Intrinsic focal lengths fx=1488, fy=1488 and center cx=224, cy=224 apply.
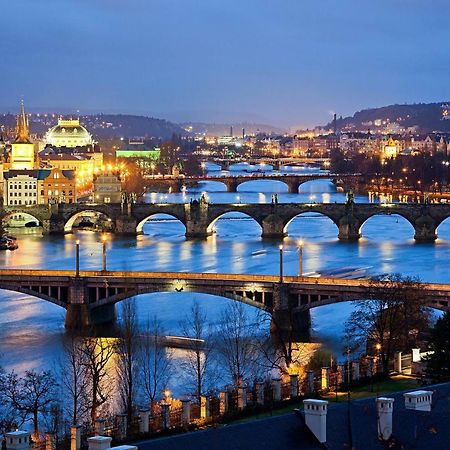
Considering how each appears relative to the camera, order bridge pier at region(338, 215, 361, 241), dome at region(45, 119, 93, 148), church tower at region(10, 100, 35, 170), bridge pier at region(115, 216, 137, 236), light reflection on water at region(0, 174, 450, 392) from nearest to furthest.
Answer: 1. light reflection on water at region(0, 174, 450, 392)
2. bridge pier at region(338, 215, 361, 241)
3. bridge pier at region(115, 216, 137, 236)
4. church tower at region(10, 100, 35, 170)
5. dome at region(45, 119, 93, 148)

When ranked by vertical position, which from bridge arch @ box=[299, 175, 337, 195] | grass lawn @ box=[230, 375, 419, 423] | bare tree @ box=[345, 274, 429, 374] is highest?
bare tree @ box=[345, 274, 429, 374]

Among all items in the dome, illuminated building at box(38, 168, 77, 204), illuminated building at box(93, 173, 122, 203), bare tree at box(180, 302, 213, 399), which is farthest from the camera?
the dome

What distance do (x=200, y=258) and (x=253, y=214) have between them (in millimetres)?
12739

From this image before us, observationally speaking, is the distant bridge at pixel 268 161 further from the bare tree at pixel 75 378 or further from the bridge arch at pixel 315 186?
the bare tree at pixel 75 378

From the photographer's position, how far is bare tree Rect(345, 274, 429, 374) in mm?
22859

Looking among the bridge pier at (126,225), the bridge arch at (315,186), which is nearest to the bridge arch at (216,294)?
the bridge pier at (126,225)

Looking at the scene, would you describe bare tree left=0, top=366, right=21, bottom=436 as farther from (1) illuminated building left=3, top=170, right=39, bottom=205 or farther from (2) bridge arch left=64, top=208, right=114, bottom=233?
(1) illuminated building left=3, top=170, right=39, bottom=205

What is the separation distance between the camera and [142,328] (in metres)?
28.7

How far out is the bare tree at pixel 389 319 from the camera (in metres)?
22.9

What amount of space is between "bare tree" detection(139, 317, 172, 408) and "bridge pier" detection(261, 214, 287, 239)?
26.8 meters

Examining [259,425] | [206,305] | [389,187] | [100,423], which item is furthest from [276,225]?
[259,425]

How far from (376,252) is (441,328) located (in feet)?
85.4

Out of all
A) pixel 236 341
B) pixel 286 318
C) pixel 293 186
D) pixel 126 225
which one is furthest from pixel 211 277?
pixel 293 186

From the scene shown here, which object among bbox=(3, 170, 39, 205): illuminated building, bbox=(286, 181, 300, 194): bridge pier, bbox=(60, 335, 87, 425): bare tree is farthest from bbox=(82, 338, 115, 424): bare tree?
bbox=(286, 181, 300, 194): bridge pier
